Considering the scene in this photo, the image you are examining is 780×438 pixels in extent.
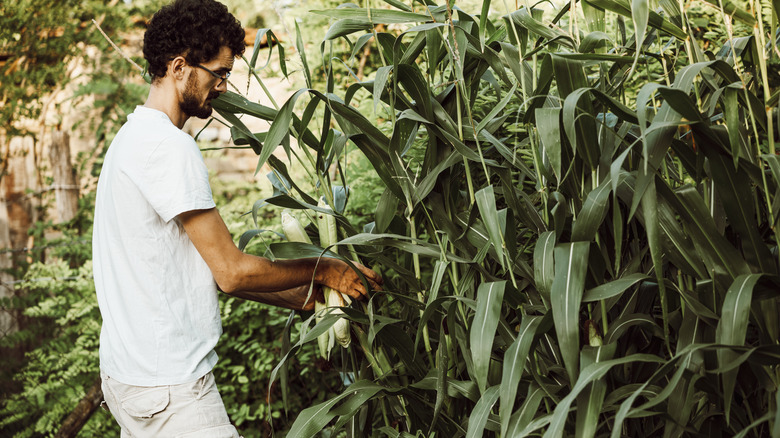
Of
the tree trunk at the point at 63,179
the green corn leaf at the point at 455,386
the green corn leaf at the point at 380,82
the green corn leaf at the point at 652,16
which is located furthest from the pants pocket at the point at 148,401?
the tree trunk at the point at 63,179

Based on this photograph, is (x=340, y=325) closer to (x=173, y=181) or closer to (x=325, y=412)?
(x=325, y=412)

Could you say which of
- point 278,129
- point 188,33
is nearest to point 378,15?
point 278,129

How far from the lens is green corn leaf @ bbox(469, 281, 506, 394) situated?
1.15 m

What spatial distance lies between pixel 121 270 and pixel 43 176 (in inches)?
132

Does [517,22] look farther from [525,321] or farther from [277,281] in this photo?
[277,281]

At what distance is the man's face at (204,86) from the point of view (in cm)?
153

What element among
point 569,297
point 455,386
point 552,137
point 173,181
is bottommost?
point 455,386

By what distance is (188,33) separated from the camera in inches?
59.1

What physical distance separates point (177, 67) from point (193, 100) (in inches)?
3.2

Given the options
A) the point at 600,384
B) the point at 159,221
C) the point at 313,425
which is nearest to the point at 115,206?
the point at 159,221

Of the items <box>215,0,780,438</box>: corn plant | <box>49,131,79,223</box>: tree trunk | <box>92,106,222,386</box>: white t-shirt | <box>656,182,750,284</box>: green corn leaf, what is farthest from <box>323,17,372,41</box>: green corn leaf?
<box>49,131,79,223</box>: tree trunk

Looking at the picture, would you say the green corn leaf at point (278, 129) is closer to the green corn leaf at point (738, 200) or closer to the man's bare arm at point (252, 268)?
the man's bare arm at point (252, 268)

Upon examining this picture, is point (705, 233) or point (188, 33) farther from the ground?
point (188, 33)

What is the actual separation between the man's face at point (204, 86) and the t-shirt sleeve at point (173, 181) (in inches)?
7.7
